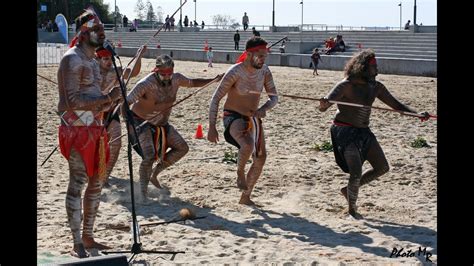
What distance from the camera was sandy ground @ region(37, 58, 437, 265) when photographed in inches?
247

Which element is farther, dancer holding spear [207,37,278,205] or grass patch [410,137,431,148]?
grass patch [410,137,431,148]

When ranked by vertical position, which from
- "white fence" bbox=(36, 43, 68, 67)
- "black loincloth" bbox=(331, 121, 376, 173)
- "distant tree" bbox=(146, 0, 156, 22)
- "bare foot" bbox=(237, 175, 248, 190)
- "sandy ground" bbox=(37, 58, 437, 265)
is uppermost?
"distant tree" bbox=(146, 0, 156, 22)

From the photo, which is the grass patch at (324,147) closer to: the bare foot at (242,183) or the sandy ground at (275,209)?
the sandy ground at (275,209)

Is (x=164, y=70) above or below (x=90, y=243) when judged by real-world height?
above

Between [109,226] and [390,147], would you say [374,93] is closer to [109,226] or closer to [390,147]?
[109,226]

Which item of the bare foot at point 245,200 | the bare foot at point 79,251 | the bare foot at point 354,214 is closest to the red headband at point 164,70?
the bare foot at point 245,200

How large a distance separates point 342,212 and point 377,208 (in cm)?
40

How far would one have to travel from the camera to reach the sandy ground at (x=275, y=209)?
626 cm

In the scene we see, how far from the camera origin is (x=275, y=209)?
7906 millimetres

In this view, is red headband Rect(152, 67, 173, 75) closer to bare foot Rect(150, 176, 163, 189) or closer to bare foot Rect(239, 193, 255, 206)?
bare foot Rect(150, 176, 163, 189)

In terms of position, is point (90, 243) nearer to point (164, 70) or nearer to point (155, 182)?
point (164, 70)

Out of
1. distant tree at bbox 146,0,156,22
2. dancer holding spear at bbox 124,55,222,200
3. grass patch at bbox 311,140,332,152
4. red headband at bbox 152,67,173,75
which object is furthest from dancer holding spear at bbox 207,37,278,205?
distant tree at bbox 146,0,156,22

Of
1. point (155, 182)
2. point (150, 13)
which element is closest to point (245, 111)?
point (155, 182)
